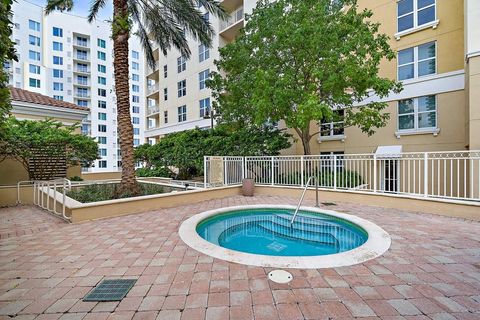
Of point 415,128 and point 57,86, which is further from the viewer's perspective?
Answer: point 57,86

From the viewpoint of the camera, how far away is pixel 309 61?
10.4 metres

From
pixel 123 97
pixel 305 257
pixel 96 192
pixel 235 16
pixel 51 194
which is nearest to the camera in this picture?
pixel 305 257

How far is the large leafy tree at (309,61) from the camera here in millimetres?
9336

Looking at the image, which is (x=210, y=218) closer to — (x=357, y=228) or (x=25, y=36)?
(x=357, y=228)

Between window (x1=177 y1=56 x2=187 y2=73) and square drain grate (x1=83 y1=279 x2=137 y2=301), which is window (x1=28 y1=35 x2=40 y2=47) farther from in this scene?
square drain grate (x1=83 y1=279 x2=137 y2=301)

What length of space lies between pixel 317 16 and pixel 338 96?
345 cm

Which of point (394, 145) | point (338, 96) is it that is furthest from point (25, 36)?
point (394, 145)

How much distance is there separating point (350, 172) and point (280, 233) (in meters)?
4.53

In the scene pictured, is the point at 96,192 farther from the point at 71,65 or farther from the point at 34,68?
the point at 71,65

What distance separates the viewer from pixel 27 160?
10883mm

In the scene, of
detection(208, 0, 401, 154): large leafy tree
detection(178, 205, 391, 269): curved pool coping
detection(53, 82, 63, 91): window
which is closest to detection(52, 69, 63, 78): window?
detection(53, 82, 63, 91): window

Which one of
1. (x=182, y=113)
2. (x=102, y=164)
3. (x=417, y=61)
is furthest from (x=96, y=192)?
(x=102, y=164)

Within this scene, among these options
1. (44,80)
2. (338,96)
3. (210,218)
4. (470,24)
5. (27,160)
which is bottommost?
(210,218)

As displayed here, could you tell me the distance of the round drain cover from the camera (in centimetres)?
320
